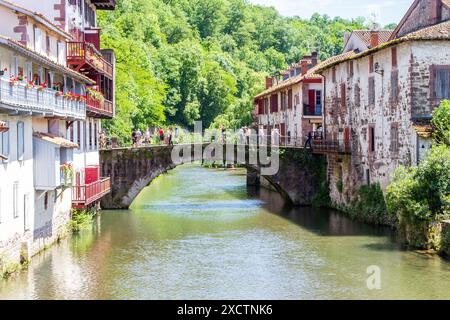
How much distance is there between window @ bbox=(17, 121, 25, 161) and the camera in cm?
3441

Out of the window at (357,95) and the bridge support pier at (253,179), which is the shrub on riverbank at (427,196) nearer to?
the window at (357,95)

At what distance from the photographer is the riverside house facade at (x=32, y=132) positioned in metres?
32.1

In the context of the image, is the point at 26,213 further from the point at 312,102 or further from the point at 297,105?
the point at 297,105

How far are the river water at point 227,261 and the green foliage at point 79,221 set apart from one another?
2.50 feet

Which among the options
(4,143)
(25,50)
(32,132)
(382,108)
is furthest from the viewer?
(382,108)

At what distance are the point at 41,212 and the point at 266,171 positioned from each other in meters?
25.1

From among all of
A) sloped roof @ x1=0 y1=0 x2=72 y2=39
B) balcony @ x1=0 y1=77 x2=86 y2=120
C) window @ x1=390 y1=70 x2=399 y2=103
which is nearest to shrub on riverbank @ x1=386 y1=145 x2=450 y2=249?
window @ x1=390 y1=70 x2=399 y2=103

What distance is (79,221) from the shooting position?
4722 centimetres

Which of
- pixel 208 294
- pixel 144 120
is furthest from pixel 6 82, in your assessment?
pixel 144 120

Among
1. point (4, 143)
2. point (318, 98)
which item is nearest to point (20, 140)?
point (4, 143)

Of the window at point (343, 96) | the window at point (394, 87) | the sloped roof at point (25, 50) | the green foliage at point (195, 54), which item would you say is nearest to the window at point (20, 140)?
the sloped roof at point (25, 50)

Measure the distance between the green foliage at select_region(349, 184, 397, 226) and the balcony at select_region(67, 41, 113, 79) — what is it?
690 inches

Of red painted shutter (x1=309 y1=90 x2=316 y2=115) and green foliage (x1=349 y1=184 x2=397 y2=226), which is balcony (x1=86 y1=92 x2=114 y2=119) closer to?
green foliage (x1=349 y1=184 x2=397 y2=226)

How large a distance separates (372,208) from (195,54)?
270ft
